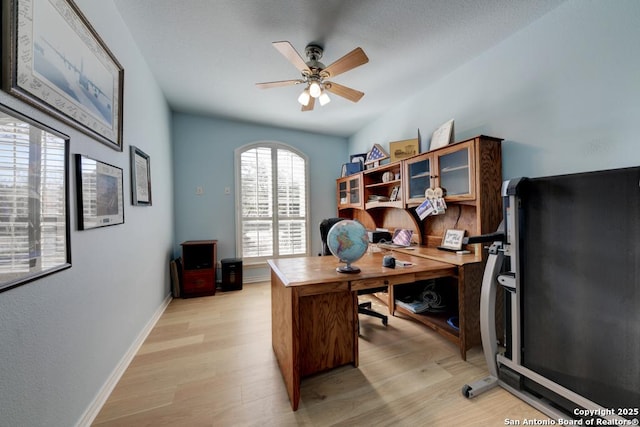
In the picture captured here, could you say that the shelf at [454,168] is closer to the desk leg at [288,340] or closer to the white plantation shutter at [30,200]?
the desk leg at [288,340]

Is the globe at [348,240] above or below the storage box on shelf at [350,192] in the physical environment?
below

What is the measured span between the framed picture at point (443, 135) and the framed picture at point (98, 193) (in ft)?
9.21

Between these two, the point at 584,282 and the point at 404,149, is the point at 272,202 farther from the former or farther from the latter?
the point at 584,282

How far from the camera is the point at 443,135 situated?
242 cm

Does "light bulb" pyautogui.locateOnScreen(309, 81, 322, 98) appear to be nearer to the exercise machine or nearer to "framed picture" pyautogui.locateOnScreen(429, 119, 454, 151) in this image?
"framed picture" pyautogui.locateOnScreen(429, 119, 454, 151)

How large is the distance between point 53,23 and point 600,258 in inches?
114

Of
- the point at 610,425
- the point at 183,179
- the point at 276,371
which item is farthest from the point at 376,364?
the point at 183,179

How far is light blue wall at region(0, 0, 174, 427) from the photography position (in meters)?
0.87

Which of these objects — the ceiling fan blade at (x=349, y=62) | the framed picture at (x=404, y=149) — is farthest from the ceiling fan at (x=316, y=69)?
the framed picture at (x=404, y=149)

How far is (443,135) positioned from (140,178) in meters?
3.08

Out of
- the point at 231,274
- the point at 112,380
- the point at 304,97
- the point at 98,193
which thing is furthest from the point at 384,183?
the point at 112,380

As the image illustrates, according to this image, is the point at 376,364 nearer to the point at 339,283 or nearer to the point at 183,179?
the point at 339,283

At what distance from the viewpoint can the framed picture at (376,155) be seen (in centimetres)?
323

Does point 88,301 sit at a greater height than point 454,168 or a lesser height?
lesser
